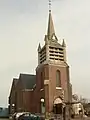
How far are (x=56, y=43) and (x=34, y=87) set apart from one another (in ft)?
35.8

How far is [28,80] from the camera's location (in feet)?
207

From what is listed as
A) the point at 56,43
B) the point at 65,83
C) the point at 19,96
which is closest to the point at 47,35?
the point at 56,43

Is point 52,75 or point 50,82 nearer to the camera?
point 50,82

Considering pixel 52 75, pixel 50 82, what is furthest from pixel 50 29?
pixel 50 82

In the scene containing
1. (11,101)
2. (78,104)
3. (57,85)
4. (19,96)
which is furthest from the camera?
(11,101)

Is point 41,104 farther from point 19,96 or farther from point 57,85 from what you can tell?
point 19,96

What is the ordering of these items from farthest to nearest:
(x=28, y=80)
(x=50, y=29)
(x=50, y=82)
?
(x=28, y=80), (x=50, y=29), (x=50, y=82)

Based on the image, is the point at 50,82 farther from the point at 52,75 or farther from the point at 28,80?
the point at 28,80

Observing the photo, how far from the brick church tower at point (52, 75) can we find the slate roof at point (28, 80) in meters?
5.54

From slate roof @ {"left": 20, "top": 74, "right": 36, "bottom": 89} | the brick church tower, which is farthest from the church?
slate roof @ {"left": 20, "top": 74, "right": 36, "bottom": 89}

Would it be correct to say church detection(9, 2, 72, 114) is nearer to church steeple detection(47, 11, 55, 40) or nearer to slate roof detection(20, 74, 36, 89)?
church steeple detection(47, 11, 55, 40)

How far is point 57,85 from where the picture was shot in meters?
52.5

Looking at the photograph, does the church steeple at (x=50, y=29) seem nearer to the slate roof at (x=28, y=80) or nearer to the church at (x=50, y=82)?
the church at (x=50, y=82)

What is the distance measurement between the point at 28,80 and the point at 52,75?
1202 cm
